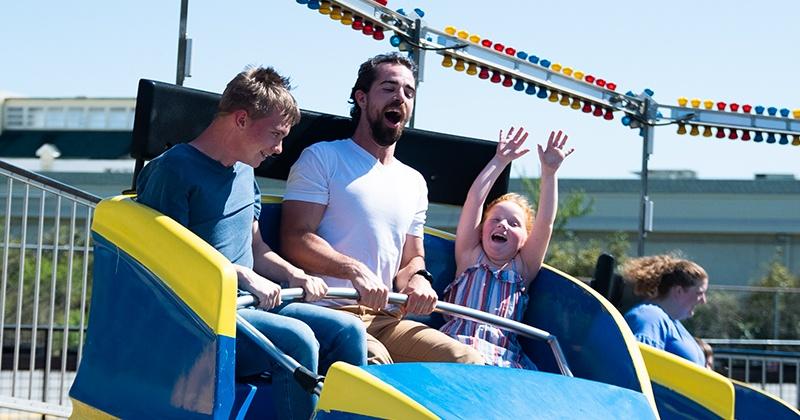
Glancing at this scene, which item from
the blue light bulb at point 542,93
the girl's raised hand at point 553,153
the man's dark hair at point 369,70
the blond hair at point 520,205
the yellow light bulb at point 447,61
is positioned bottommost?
the blond hair at point 520,205

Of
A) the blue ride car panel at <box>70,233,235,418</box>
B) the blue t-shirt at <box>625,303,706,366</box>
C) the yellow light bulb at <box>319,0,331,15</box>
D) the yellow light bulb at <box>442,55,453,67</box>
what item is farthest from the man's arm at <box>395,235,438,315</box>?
the yellow light bulb at <box>442,55,453,67</box>

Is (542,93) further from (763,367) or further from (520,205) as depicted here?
(763,367)

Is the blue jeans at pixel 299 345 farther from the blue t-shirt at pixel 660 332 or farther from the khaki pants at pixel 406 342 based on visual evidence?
the blue t-shirt at pixel 660 332

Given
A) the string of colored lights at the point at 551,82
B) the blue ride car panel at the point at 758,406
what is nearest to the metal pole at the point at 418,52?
the string of colored lights at the point at 551,82

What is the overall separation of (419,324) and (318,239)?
401 millimetres

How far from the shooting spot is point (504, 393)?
2.82 m

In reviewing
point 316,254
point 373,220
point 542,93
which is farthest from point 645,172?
point 316,254

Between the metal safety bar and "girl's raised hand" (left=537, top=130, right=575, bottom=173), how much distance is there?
57cm

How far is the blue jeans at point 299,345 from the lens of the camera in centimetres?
291

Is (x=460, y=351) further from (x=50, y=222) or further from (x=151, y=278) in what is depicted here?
(x=50, y=222)

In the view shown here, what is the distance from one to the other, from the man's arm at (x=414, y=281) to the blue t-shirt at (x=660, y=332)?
125cm

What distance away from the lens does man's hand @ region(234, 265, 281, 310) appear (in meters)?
2.98

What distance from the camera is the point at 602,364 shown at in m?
3.52

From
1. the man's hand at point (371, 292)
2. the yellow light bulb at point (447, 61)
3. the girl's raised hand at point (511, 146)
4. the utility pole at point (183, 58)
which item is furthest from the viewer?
the yellow light bulb at point (447, 61)
